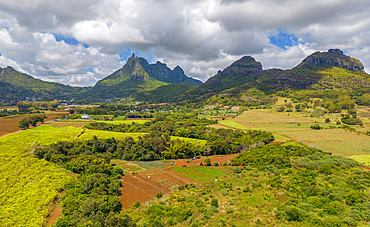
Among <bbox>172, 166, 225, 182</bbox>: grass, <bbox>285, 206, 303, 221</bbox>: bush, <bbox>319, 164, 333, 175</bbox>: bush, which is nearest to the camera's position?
<bbox>285, 206, 303, 221</bbox>: bush

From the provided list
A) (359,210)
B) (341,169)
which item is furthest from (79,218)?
(341,169)

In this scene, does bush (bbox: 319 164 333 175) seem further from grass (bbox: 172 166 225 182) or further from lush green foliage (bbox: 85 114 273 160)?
lush green foliage (bbox: 85 114 273 160)

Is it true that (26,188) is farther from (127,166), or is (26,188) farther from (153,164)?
(153,164)

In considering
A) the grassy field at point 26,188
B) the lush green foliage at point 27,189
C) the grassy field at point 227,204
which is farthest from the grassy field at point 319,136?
the grassy field at point 26,188

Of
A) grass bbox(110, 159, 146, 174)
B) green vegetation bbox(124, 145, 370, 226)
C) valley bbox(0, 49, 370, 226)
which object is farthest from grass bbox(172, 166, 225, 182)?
grass bbox(110, 159, 146, 174)

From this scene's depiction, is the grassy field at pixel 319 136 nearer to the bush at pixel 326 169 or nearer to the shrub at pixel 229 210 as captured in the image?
the bush at pixel 326 169

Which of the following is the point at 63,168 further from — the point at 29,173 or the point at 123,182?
the point at 123,182

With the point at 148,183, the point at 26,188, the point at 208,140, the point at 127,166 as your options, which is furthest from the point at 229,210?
the point at 208,140

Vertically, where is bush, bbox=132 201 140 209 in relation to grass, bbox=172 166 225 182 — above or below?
above
